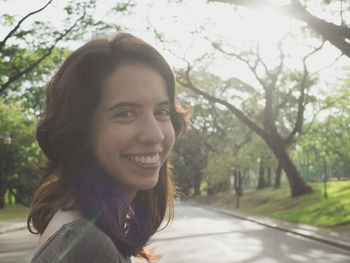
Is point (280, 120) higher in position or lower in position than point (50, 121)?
higher

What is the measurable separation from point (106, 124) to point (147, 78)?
217mm

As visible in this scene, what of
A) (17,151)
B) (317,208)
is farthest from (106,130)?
(17,151)

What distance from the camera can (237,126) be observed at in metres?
43.1

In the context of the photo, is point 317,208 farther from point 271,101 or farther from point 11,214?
point 11,214

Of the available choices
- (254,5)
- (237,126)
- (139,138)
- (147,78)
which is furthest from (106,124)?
(237,126)

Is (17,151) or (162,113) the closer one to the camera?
(162,113)

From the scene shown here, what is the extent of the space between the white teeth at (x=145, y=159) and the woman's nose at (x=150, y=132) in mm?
47

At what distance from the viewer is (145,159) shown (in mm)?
1285

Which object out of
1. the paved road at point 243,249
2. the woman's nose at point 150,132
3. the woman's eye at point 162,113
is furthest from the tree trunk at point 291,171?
the woman's nose at point 150,132

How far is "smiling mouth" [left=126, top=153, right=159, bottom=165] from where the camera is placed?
49.5 inches

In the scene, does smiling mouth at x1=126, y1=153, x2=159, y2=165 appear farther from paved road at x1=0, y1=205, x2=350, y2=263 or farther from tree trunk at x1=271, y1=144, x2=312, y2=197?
tree trunk at x1=271, y1=144, x2=312, y2=197

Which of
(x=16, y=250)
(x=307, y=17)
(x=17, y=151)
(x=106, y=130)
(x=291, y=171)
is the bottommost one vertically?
(x=16, y=250)

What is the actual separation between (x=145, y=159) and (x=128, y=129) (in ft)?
0.39

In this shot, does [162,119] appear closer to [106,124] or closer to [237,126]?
[106,124]
